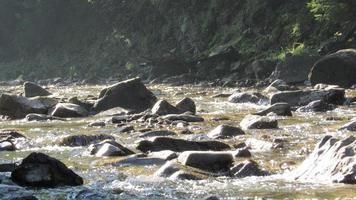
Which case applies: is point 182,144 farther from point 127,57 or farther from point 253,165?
point 127,57

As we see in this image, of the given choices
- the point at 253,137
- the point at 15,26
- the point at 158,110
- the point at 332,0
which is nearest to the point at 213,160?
the point at 253,137

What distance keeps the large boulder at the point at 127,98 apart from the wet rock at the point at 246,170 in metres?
10.3

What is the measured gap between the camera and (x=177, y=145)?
10625mm

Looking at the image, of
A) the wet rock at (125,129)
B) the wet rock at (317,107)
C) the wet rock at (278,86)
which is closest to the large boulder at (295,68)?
the wet rock at (278,86)

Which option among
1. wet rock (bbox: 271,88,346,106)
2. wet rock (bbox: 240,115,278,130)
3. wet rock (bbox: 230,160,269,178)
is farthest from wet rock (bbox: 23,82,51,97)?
wet rock (bbox: 230,160,269,178)

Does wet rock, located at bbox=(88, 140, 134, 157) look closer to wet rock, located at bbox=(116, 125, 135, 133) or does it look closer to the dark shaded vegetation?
wet rock, located at bbox=(116, 125, 135, 133)

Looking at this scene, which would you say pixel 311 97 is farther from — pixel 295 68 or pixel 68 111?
pixel 295 68

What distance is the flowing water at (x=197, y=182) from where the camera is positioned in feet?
24.1

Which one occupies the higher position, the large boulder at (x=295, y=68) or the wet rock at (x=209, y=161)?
the large boulder at (x=295, y=68)

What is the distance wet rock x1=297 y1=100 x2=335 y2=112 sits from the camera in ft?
52.2

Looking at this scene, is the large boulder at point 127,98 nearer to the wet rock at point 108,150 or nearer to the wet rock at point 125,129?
the wet rock at point 125,129

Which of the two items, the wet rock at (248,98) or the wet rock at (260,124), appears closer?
the wet rock at (260,124)

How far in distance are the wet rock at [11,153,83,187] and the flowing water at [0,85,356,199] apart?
0.20 meters

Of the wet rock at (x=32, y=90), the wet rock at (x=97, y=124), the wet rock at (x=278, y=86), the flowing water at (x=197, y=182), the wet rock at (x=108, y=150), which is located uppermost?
the wet rock at (x=32, y=90)
